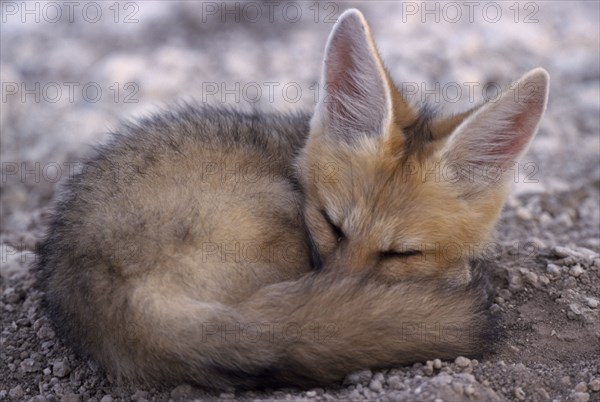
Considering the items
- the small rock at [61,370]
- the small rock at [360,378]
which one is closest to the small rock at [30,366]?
the small rock at [61,370]

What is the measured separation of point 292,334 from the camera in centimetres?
311

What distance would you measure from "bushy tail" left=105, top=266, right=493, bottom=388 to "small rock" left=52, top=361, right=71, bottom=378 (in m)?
0.54

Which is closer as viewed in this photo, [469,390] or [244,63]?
[469,390]

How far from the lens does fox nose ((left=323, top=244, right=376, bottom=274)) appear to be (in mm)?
3578

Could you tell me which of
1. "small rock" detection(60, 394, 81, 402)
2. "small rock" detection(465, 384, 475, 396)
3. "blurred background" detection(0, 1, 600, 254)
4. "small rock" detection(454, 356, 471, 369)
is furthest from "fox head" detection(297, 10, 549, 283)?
"blurred background" detection(0, 1, 600, 254)

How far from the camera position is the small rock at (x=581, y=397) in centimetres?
316

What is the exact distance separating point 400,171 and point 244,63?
16.2 ft

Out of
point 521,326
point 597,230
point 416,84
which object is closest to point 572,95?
point 416,84

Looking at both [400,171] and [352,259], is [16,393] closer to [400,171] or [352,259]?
[352,259]

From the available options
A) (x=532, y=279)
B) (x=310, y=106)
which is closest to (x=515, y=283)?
(x=532, y=279)

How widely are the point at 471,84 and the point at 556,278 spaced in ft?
12.8

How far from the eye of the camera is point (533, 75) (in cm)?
356

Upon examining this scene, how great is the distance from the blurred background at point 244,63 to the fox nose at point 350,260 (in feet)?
9.67

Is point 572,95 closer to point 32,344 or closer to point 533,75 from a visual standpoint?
point 533,75
